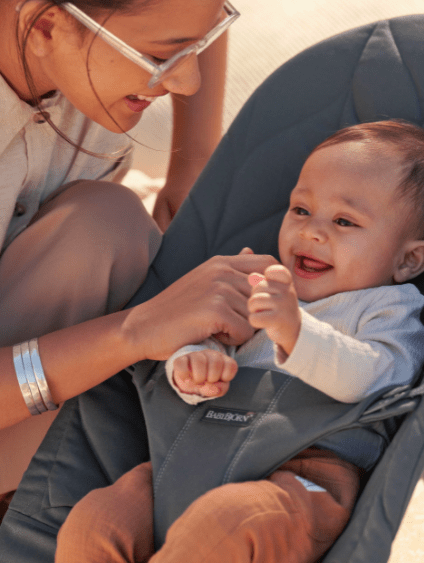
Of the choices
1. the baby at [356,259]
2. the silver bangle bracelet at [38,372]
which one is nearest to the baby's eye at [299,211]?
the baby at [356,259]

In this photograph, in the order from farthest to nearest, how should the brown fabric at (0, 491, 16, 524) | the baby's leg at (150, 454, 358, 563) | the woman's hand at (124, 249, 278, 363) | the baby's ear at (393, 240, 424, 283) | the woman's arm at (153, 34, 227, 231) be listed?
1. the woman's arm at (153, 34, 227, 231)
2. the brown fabric at (0, 491, 16, 524)
3. the baby's ear at (393, 240, 424, 283)
4. the woman's hand at (124, 249, 278, 363)
5. the baby's leg at (150, 454, 358, 563)

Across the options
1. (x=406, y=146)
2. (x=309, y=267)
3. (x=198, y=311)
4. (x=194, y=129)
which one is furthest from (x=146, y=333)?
(x=194, y=129)

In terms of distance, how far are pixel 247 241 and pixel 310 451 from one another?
18.4 inches

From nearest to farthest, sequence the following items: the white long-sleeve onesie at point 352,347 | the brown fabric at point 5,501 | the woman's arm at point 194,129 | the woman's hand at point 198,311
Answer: the white long-sleeve onesie at point 352,347 → the woman's hand at point 198,311 → the brown fabric at point 5,501 → the woman's arm at point 194,129

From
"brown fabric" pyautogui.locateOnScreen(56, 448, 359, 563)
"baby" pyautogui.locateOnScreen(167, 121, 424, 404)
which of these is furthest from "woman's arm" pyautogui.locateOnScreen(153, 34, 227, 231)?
"brown fabric" pyautogui.locateOnScreen(56, 448, 359, 563)

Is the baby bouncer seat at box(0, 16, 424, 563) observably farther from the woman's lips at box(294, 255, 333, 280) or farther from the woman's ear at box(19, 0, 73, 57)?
the woman's ear at box(19, 0, 73, 57)

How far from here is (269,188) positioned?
3.84 feet

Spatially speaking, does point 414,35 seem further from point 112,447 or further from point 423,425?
point 112,447

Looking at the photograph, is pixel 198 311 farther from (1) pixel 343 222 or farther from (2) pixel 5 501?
(2) pixel 5 501

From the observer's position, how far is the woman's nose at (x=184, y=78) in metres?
0.91

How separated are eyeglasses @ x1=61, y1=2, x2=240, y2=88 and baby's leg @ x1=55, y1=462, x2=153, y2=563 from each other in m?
0.61

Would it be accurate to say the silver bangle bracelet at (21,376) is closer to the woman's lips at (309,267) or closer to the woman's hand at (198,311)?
the woman's hand at (198,311)

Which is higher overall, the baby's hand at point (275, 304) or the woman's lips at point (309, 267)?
the baby's hand at point (275, 304)

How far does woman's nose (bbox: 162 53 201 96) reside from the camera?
2.99 feet
